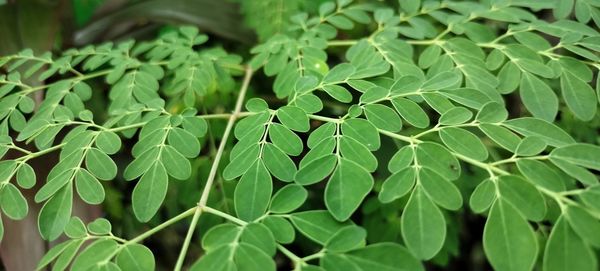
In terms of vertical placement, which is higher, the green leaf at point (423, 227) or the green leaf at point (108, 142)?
the green leaf at point (423, 227)

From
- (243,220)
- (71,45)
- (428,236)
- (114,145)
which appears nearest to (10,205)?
(114,145)

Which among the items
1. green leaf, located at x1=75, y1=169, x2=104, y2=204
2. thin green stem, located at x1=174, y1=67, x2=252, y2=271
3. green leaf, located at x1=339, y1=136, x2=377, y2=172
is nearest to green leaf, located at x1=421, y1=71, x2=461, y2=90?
green leaf, located at x1=339, y1=136, x2=377, y2=172

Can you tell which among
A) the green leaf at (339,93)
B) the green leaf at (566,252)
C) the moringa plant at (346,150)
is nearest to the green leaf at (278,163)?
the moringa plant at (346,150)

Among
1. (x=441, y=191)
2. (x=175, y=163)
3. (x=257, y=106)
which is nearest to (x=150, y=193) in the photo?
(x=175, y=163)

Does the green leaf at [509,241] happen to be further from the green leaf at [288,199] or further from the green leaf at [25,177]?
the green leaf at [25,177]

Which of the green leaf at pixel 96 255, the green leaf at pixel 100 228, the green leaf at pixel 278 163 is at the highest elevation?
the green leaf at pixel 278 163

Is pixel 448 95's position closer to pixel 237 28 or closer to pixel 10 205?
pixel 10 205
